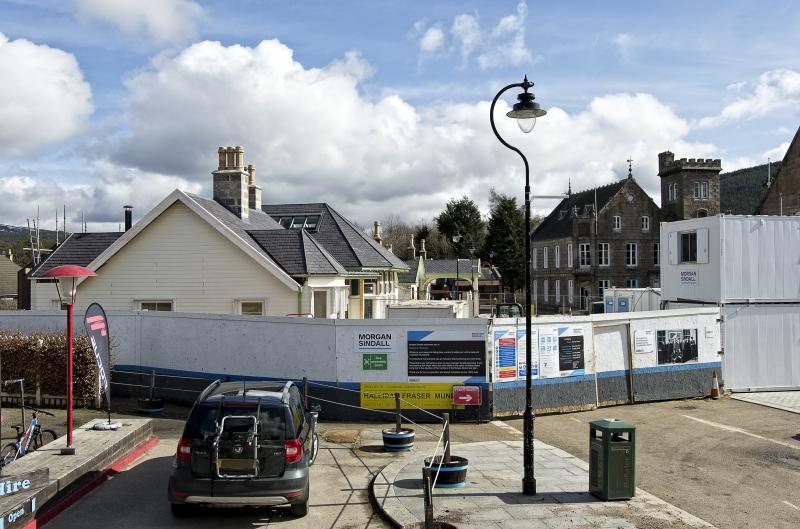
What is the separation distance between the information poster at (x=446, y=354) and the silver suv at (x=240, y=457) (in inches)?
285

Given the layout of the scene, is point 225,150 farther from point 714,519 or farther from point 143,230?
point 714,519

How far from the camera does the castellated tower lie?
62.3m

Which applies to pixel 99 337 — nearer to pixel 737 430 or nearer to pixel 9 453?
pixel 9 453

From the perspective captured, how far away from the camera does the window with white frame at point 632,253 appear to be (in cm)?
6031

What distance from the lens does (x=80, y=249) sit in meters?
25.3

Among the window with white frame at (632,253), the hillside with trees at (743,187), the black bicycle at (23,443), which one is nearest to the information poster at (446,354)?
the black bicycle at (23,443)

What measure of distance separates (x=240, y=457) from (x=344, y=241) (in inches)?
886

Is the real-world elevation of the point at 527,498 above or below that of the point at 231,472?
below

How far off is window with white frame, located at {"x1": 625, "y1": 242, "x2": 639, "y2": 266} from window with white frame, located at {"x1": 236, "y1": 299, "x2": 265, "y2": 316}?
1744 inches

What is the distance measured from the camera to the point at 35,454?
10.9m

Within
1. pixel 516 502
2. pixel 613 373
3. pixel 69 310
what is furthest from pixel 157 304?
pixel 516 502

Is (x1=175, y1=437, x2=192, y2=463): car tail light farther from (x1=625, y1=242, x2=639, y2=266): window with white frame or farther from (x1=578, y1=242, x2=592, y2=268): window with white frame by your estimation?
(x1=625, y1=242, x2=639, y2=266): window with white frame

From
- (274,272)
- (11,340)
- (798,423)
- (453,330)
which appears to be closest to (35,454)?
(11,340)

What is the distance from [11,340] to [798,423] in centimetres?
1925
